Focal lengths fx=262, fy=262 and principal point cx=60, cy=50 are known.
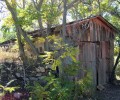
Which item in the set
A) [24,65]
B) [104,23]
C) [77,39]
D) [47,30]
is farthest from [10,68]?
[104,23]

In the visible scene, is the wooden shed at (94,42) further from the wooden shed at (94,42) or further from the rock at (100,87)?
the rock at (100,87)

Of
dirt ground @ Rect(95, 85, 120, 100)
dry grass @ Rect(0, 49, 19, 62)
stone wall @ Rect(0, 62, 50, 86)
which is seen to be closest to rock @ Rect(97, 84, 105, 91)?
dirt ground @ Rect(95, 85, 120, 100)

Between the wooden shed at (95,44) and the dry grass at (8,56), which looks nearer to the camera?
the dry grass at (8,56)

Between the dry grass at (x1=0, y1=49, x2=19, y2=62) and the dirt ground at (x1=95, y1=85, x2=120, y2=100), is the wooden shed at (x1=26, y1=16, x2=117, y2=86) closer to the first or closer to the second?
the dirt ground at (x1=95, y1=85, x2=120, y2=100)

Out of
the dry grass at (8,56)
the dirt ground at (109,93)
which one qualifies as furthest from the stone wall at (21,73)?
the dirt ground at (109,93)

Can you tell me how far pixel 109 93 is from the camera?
12.5 meters

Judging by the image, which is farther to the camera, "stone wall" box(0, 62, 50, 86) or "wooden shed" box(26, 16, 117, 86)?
"wooden shed" box(26, 16, 117, 86)

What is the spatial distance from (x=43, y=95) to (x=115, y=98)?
4.14 m

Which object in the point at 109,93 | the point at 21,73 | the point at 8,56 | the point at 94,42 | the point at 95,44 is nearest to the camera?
the point at 21,73

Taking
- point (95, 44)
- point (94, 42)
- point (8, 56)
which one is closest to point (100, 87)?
point (95, 44)

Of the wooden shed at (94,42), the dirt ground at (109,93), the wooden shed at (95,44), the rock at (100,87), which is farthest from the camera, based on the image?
the rock at (100,87)

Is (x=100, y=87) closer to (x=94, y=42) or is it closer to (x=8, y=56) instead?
(x=94, y=42)

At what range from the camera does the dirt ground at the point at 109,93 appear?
37.7 feet

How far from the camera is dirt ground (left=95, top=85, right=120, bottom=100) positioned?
11488mm
